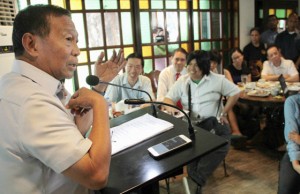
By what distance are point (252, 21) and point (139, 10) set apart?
2431mm

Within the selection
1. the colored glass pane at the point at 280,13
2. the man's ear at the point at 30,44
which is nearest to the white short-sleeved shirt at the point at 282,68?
the colored glass pane at the point at 280,13

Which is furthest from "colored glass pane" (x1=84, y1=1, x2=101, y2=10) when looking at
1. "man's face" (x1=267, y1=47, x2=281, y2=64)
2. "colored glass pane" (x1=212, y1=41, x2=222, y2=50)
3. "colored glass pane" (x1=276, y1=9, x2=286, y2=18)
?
"colored glass pane" (x1=276, y1=9, x2=286, y2=18)

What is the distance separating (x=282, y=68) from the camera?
3.50 metres

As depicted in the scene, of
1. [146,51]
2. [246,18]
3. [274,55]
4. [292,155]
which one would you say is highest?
[246,18]

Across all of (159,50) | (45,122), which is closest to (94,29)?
(159,50)

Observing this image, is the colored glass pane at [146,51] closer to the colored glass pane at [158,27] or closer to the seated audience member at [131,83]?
the colored glass pane at [158,27]

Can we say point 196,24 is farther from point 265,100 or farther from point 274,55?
point 265,100

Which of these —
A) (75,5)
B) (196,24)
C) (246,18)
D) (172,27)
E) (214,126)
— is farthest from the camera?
(246,18)

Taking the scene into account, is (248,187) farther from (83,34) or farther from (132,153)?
(83,34)

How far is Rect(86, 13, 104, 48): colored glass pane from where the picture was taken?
139 inches

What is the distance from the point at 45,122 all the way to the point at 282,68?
361cm

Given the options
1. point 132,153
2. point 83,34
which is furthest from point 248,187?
point 83,34

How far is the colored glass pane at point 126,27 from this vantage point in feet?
12.4

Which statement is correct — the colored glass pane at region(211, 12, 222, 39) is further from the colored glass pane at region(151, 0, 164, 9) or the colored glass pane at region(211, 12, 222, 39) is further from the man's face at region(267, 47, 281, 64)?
the man's face at region(267, 47, 281, 64)
